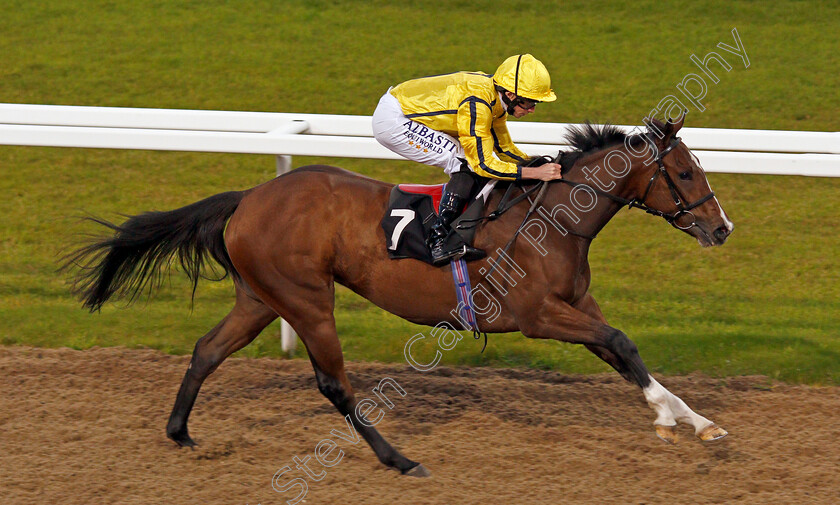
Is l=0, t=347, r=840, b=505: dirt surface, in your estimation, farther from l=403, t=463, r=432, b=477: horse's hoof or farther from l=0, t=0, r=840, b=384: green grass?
l=0, t=0, r=840, b=384: green grass

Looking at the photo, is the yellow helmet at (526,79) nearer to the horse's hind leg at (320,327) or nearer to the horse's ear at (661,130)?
the horse's ear at (661,130)

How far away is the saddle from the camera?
4.11 m

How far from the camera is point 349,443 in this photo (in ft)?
14.4

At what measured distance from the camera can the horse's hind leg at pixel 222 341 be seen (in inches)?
174

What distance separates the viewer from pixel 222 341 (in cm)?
446

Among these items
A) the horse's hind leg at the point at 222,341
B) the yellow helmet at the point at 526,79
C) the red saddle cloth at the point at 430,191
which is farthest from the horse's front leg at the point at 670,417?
the horse's hind leg at the point at 222,341

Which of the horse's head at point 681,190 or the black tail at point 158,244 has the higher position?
the horse's head at point 681,190

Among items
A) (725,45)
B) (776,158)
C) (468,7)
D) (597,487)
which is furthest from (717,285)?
(468,7)

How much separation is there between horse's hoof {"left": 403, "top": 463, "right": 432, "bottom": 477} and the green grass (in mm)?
1406

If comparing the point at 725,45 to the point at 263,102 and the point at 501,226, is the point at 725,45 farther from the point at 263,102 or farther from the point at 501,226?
the point at 501,226

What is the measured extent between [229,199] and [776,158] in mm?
2599

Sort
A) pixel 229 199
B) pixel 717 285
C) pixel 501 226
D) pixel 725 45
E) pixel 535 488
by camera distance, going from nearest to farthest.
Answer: pixel 535 488
pixel 501 226
pixel 229 199
pixel 717 285
pixel 725 45

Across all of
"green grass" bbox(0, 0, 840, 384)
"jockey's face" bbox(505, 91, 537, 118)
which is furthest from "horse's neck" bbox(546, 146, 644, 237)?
"green grass" bbox(0, 0, 840, 384)

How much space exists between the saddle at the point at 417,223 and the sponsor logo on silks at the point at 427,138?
22cm
